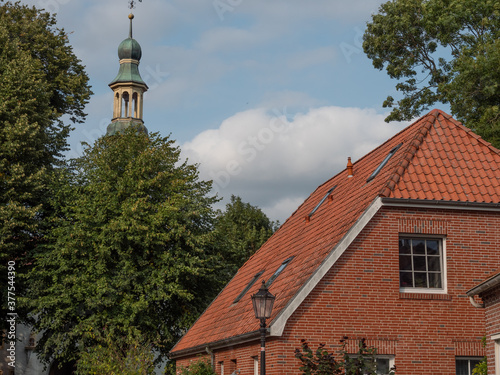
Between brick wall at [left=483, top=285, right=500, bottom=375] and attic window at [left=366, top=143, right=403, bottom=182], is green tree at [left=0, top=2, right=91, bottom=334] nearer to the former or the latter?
attic window at [left=366, top=143, right=403, bottom=182]

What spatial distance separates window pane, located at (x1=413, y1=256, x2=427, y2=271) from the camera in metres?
16.7

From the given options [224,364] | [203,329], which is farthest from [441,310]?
[203,329]

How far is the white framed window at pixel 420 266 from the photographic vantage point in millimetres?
16625

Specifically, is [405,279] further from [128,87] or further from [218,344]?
[128,87]

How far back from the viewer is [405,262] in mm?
16703

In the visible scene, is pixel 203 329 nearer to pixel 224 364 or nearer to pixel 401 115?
pixel 224 364


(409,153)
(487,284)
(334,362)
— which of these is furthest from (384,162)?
(487,284)

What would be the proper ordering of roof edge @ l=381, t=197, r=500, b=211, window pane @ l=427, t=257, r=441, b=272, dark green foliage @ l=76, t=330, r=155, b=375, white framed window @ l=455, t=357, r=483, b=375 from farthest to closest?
dark green foliage @ l=76, t=330, r=155, b=375
window pane @ l=427, t=257, r=441, b=272
roof edge @ l=381, t=197, r=500, b=211
white framed window @ l=455, t=357, r=483, b=375

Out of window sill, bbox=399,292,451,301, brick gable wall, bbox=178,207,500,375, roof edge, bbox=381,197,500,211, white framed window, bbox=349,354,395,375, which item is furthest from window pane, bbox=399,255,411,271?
white framed window, bbox=349,354,395,375

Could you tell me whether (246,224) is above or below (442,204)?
above

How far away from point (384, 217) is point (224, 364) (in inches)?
266

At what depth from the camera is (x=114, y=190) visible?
31172 mm

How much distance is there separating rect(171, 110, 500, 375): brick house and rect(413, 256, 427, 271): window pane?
0.02 meters

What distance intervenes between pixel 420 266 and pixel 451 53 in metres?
20.0
